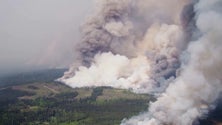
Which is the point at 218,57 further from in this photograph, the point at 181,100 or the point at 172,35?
the point at 172,35

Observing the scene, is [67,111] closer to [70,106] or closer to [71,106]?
[71,106]

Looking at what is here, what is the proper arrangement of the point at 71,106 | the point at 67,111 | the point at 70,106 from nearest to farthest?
the point at 67,111
the point at 71,106
the point at 70,106

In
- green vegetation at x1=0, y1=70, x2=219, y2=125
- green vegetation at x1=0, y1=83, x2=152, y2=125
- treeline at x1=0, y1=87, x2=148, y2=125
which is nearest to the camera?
treeline at x1=0, y1=87, x2=148, y2=125

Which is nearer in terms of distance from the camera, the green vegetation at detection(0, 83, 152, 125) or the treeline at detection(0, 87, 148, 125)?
the treeline at detection(0, 87, 148, 125)

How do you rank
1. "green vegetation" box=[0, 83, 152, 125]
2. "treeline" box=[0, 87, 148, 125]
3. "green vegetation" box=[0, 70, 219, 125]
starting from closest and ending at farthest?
"treeline" box=[0, 87, 148, 125] < "green vegetation" box=[0, 83, 152, 125] < "green vegetation" box=[0, 70, 219, 125]

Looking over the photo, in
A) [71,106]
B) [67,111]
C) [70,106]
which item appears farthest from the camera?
[70,106]

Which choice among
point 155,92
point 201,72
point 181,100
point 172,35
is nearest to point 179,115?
point 181,100

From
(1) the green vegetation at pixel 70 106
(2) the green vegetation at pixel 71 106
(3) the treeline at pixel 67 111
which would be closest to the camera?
(3) the treeline at pixel 67 111

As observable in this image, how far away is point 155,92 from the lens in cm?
16562

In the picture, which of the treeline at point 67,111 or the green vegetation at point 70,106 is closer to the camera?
the treeline at point 67,111

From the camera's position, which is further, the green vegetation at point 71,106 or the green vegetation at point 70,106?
the green vegetation at point 71,106

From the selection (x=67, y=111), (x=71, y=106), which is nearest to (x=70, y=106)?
(x=71, y=106)

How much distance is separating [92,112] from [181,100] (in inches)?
3389

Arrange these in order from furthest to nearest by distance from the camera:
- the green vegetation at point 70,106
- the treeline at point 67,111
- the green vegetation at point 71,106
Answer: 1. the green vegetation at point 71,106
2. the green vegetation at point 70,106
3. the treeline at point 67,111
